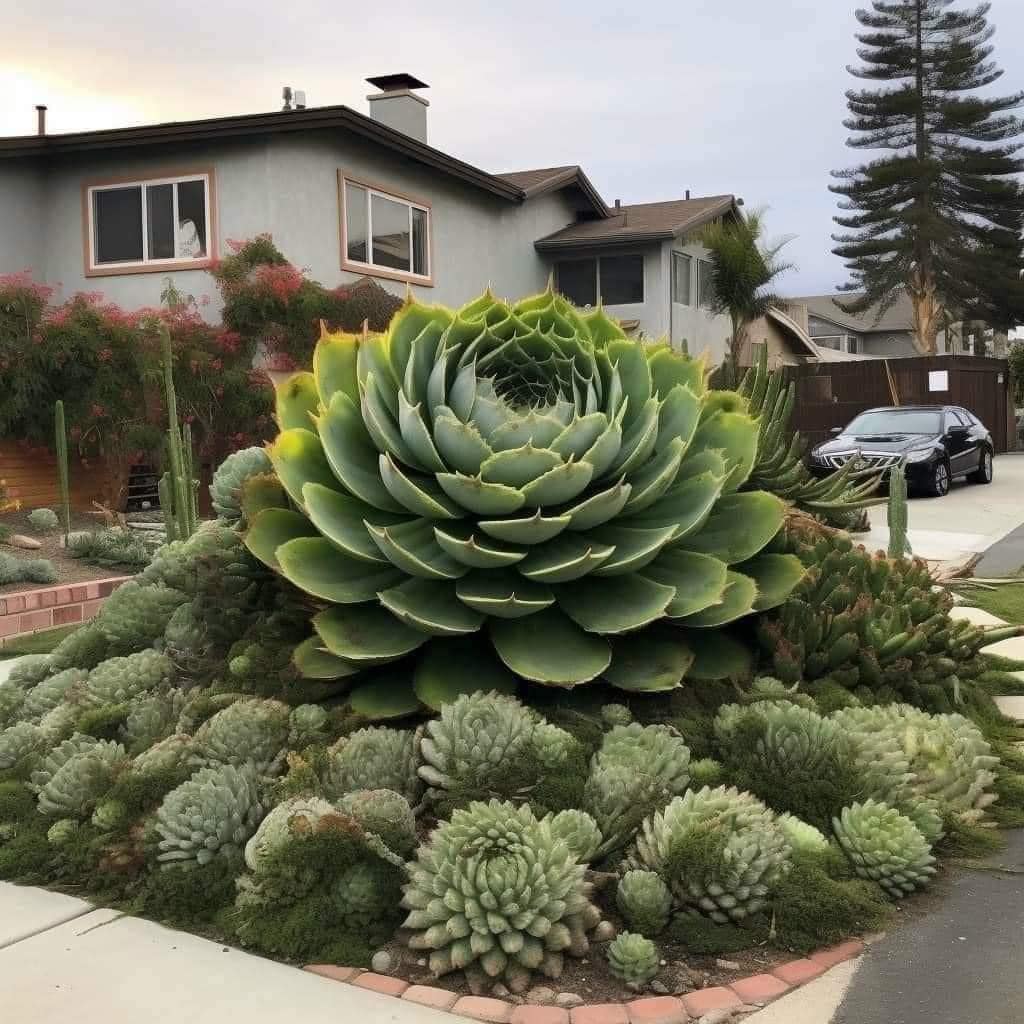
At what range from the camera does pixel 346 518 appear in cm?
427

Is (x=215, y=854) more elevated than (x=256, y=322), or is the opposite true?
(x=256, y=322)

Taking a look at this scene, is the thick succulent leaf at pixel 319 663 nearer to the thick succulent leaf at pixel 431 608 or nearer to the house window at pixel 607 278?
the thick succulent leaf at pixel 431 608

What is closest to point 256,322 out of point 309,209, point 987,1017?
point 309,209

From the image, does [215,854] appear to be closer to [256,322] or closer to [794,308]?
[256,322]

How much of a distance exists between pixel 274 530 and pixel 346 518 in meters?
0.36

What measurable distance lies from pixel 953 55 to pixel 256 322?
3493 centimetres

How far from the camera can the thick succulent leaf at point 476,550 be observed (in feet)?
12.9

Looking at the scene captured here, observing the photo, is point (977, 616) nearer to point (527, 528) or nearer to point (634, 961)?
point (527, 528)

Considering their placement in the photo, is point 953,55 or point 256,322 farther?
point 953,55

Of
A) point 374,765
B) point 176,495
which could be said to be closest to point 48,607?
point 176,495

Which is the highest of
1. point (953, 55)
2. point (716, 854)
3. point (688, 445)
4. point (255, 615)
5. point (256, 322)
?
point (953, 55)

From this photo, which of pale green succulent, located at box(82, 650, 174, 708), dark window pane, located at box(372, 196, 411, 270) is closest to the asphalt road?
pale green succulent, located at box(82, 650, 174, 708)

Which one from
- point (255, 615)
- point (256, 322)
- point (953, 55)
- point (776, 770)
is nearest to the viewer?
point (776, 770)

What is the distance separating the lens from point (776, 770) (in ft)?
12.3
